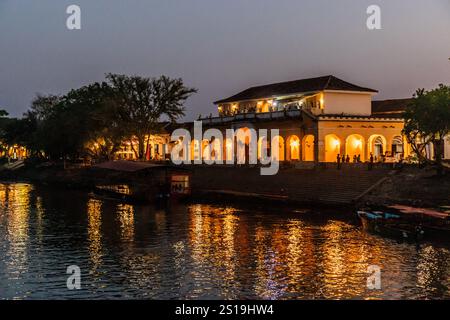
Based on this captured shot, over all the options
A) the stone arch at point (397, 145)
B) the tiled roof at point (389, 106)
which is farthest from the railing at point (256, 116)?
the tiled roof at point (389, 106)

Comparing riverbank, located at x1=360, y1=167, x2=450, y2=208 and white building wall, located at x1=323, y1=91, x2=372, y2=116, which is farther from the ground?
white building wall, located at x1=323, y1=91, x2=372, y2=116

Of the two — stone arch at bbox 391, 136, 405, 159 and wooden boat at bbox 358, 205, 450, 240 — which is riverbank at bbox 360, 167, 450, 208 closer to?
wooden boat at bbox 358, 205, 450, 240

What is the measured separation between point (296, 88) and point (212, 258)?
46.3 m

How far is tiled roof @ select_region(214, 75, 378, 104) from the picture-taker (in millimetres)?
68125

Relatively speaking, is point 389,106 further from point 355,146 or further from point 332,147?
point 332,147

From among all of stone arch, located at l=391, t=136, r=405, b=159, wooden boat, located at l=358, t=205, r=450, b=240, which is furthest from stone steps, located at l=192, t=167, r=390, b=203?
stone arch, located at l=391, t=136, r=405, b=159

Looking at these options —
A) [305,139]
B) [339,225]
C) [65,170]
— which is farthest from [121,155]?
[339,225]

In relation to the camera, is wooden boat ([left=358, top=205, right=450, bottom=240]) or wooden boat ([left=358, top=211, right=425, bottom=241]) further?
wooden boat ([left=358, top=205, right=450, bottom=240])

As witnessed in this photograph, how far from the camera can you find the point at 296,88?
7306 centimetres

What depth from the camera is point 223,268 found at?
27.8 meters
